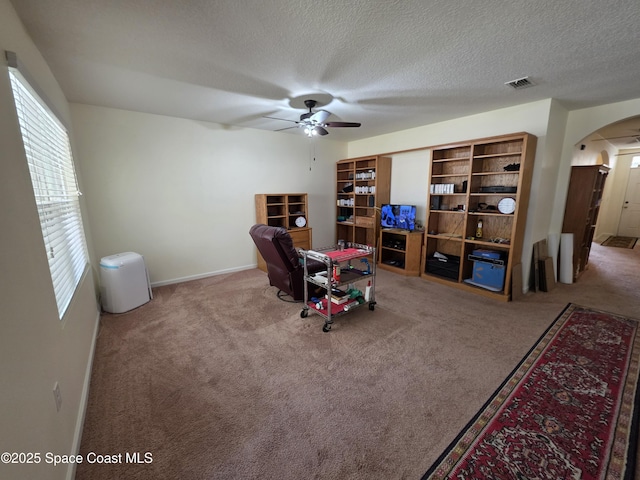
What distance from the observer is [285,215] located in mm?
4750

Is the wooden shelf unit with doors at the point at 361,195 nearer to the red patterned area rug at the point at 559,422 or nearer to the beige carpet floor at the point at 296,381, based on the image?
the beige carpet floor at the point at 296,381

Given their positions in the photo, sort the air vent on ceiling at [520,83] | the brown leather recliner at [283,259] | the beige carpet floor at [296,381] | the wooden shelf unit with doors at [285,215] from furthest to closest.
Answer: the wooden shelf unit with doors at [285,215]
the brown leather recliner at [283,259]
the air vent on ceiling at [520,83]
the beige carpet floor at [296,381]

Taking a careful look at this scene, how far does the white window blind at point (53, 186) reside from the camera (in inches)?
64.4

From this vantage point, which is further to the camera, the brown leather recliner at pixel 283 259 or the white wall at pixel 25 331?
the brown leather recliner at pixel 283 259

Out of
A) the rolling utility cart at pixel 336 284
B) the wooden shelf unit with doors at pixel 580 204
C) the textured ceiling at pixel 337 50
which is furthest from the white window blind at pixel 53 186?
the wooden shelf unit with doors at pixel 580 204

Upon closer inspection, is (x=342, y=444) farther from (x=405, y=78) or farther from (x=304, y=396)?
(x=405, y=78)

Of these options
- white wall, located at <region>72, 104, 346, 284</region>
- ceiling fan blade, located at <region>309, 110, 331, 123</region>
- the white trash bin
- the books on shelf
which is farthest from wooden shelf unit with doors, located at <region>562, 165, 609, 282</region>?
the white trash bin

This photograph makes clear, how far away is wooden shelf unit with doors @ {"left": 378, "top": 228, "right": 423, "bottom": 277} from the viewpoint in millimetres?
4387

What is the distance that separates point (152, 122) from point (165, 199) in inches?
42.9

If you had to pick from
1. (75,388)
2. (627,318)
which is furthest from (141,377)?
(627,318)

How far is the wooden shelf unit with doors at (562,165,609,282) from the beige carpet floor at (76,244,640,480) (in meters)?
0.86

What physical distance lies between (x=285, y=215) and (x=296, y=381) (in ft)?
10.4

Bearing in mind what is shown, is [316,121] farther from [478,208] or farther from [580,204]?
[580,204]

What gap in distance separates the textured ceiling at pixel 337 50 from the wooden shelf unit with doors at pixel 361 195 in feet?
6.23
